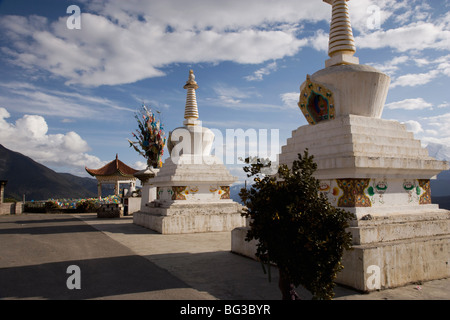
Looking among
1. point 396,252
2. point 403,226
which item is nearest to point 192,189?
point 403,226

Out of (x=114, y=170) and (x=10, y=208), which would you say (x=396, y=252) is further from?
(x=114, y=170)

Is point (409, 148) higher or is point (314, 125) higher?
point (314, 125)

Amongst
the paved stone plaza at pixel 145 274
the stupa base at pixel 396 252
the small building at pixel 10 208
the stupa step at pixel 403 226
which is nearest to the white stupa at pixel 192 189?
the paved stone plaza at pixel 145 274

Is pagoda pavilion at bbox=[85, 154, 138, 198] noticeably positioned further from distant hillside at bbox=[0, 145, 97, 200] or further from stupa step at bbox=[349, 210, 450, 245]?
distant hillside at bbox=[0, 145, 97, 200]

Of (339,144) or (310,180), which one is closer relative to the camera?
(310,180)

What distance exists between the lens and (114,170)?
35.1 metres

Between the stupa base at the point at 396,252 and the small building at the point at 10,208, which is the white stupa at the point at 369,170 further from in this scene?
the small building at the point at 10,208

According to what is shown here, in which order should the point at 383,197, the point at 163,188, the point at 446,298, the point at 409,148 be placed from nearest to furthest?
the point at 446,298 → the point at 383,197 → the point at 409,148 → the point at 163,188

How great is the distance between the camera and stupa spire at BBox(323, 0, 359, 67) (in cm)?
806

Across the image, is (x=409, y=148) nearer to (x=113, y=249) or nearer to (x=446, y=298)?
(x=446, y=298)

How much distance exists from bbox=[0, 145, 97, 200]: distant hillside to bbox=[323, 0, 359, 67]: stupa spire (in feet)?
264

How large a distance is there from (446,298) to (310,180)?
10.3 feet

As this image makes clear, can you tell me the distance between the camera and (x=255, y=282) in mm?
5543
